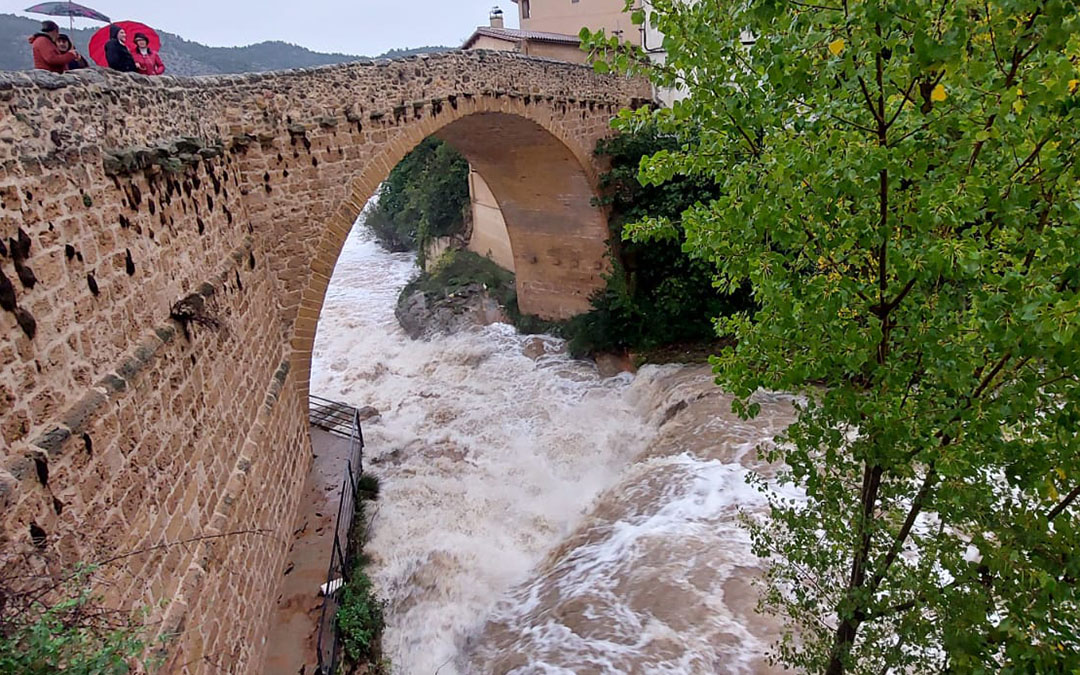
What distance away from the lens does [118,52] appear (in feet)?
17.8

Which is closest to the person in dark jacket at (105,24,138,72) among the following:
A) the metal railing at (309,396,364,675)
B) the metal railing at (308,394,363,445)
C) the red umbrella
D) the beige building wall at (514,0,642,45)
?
the red umbrella

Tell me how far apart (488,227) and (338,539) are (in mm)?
13217

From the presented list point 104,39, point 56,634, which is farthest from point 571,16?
point 56,634

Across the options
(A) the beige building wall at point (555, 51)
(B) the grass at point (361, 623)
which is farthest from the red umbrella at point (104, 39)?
(A) the beige building wall at point (555, 51)

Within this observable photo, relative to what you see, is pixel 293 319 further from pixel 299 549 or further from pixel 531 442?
pixel 531 442

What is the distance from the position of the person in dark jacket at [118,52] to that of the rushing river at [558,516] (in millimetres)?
5423

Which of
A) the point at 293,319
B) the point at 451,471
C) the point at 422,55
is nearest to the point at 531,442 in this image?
the point at 451,471

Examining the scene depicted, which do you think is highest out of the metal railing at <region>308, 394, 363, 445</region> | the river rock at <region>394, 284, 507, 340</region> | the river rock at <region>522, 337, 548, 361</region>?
the river rock at <region>394, 284, 507, 340</region>

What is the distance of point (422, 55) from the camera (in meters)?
9.00

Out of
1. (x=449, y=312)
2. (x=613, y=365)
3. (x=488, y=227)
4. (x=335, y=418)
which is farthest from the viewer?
(x=488, y=227)

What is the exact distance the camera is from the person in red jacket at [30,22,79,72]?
484cm

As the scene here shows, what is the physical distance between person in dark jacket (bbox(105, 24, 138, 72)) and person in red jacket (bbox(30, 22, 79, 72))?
0.47 metres

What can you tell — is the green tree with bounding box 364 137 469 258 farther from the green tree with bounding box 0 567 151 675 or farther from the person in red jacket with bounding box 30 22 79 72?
the green tree with bounding box 0 567 151 675

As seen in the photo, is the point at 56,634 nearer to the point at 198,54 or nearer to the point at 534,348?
the point at 534,348
